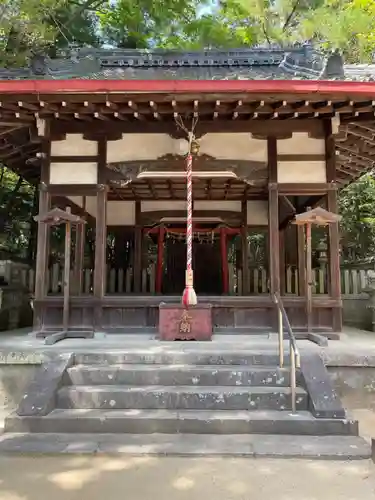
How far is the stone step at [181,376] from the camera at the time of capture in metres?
4.62

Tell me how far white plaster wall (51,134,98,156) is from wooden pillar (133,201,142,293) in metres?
3.78

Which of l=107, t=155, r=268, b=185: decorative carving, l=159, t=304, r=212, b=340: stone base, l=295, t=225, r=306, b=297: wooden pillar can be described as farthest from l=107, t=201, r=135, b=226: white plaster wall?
l=159, t=304, r=212, b=340: stone base

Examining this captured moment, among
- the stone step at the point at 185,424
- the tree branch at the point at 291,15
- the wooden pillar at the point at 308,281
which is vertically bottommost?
the stone step at the point at 185,424

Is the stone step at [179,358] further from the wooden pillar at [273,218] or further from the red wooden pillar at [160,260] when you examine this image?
the red wooden pillar at [160,260]

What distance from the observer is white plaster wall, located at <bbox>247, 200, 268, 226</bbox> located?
36.2 ft

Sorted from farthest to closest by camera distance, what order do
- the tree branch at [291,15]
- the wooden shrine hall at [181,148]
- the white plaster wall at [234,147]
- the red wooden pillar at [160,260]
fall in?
1. the tree branch at [291,15]
2. the red wooden pillar at [160,260]
3. the white plaster wall at [234,147]
4. the wooden shrine hall at [181,148]

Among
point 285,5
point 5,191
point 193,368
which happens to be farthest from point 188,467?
point 285,5

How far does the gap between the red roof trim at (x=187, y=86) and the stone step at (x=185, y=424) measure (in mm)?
4205

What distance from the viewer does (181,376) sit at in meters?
4.68

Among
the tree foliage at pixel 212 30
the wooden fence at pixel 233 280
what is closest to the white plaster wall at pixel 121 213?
the wooden fence at pixel 233 280

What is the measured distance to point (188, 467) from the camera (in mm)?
3342

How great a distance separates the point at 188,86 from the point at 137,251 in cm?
568

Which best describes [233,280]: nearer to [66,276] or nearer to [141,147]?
[141,147]

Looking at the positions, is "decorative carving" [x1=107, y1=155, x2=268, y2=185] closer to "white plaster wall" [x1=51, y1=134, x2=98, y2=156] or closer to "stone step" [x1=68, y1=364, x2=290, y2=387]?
"white plaster wall" [x1=51, y1=134, x2=98, y2=156]
